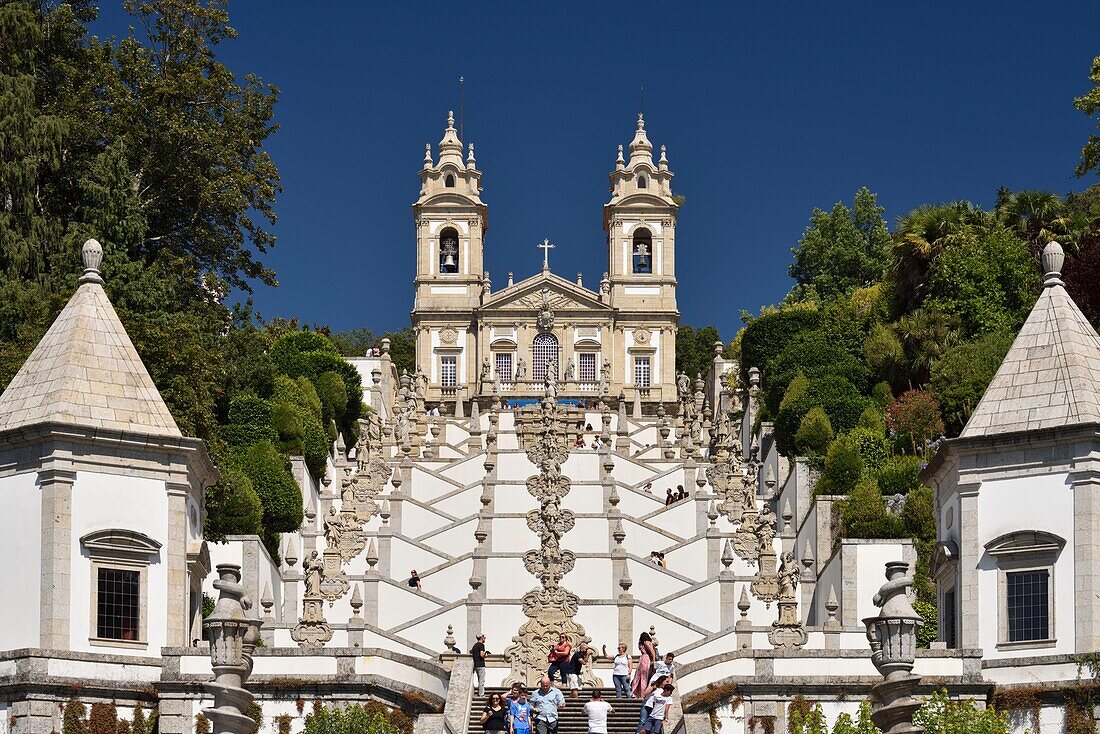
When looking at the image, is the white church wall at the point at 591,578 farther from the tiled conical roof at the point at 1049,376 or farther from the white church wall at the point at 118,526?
the white church wall at the point at 118,526

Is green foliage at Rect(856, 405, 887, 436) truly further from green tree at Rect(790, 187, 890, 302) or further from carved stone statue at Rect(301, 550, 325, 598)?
green tree at Rect(790, 187, 890, 302)

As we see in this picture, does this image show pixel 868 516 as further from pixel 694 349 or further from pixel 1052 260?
pixel 694 349

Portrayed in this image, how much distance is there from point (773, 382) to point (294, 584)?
65.5 feet

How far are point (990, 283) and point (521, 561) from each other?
16854mm

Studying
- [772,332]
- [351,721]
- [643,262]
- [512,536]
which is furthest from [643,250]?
[351,721]

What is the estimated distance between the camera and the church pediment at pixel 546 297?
300 ft

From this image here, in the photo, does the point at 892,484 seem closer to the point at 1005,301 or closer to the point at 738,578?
the point at 738,578

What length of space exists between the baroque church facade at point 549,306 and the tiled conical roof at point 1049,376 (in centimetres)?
4888

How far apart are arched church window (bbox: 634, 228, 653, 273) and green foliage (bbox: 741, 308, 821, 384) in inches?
925

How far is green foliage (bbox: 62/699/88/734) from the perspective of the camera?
3569cm

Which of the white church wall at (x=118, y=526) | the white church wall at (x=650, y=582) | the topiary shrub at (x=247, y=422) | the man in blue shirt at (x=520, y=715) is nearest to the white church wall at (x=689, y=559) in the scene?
the white church wall at (x=650, y=582)

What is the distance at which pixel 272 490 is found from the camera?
5306cm

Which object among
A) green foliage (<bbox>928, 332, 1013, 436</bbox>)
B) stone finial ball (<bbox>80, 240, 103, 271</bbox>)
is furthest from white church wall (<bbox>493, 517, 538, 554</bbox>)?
stone finial ball (<bbox>80, 240, 103, 271</bbox>)

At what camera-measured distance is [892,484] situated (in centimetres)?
5178
